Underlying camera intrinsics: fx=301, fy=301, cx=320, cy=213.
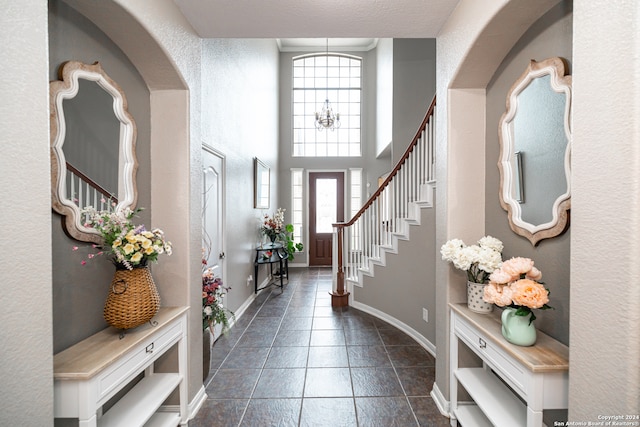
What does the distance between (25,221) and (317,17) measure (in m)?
1.95

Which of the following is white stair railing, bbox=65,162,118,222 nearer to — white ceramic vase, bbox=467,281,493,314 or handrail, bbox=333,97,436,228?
white ceramic vase, bbox=467,281,493,314

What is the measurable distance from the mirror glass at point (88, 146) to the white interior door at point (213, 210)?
1229 millimetres

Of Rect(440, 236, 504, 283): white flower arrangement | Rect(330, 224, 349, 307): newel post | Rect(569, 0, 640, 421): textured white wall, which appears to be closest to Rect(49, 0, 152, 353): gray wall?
Rect(440, 236, 504, 283): white flower arrangement

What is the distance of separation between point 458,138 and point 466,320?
1.19 metres

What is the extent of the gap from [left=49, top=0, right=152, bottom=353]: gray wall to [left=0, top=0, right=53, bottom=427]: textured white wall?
46 centimetres

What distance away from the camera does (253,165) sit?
A: 5.11 m

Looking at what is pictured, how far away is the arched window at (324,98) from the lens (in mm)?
7940

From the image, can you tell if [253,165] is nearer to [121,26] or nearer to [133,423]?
[121,26]

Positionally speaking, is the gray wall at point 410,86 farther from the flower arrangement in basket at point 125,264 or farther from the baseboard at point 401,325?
the flower arrangement in basket at point 125,264

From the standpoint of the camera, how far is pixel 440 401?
2.14 m

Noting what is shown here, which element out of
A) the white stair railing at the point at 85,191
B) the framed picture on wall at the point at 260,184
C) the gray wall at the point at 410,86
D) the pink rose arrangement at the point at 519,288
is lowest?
the pink rose arrangement at the point at 519,288

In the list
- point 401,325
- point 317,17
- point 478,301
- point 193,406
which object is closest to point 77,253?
point 193,406

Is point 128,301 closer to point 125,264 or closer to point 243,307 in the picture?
point 125,264

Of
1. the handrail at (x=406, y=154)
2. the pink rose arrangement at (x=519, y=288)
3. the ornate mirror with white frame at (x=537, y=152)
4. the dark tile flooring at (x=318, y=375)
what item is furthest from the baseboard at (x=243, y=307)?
the ornate mirror with white frame at (x=537, y=152)
